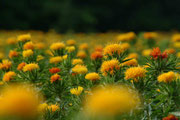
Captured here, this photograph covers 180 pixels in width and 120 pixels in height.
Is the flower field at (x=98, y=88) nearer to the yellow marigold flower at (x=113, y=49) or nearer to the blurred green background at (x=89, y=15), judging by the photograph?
the yellow marigold flower at (x=113, y=49)

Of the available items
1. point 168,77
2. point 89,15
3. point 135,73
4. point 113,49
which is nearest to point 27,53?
point 113,49

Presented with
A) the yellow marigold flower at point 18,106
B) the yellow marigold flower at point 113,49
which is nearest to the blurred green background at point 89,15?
the yellow marigold flower at point 113,49

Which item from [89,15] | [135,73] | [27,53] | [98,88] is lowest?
[98,88]

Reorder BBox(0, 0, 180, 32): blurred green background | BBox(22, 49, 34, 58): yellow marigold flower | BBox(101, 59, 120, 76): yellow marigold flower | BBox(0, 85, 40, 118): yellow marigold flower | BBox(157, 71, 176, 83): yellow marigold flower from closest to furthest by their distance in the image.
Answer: BBox(0, 85, 40, 118): yellow marigold flower < BBox(157, 71, 176, 83): yellow marigold flower < BBox(101, 59, 120, 76): yellow marigold flower < BBox(22, 49, 34, 58): yellow marigold flower < BBox(0, 0, 180, 32): blurred green background

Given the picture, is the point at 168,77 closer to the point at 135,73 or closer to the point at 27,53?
the point at 135,73

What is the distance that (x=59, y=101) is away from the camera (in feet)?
6.65

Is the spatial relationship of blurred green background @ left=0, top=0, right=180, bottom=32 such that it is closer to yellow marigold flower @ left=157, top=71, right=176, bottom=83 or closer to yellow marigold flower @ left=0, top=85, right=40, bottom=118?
yellow marigold flower @ left=157, top=71, right=176, bottom=83

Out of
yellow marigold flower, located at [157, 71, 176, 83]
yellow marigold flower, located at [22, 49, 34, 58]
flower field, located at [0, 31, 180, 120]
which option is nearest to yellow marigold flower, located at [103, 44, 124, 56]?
flower field, located at [0, 31, 180, 120]

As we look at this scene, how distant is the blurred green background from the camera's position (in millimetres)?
11156

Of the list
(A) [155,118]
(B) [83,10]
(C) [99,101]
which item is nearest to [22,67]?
(A) [155,118]

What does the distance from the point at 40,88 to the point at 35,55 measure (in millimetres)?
508

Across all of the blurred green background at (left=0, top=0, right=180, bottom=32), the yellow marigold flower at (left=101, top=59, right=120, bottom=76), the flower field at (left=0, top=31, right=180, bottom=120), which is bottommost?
the flower field at (left=0, top=31, right=180, bottom=120)

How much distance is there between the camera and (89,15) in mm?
11797

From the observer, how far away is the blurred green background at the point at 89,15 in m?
11.2
